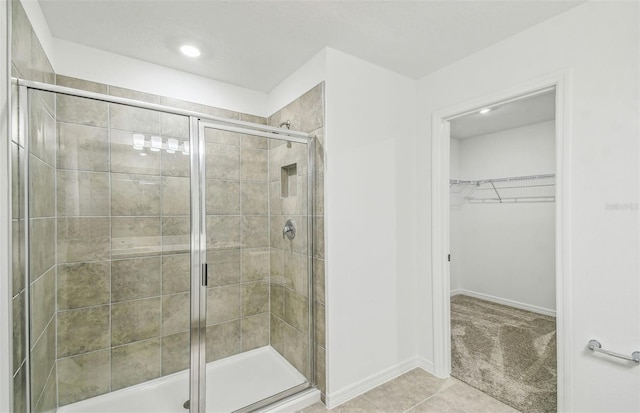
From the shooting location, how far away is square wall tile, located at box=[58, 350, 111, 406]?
1775 millimetres

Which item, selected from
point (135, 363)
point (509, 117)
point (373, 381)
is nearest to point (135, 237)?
point (135, 363)

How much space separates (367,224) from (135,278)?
1694 mm

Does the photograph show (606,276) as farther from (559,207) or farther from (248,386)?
(248,386)

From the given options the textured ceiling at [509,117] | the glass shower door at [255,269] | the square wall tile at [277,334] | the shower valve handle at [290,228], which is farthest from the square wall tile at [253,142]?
the textured ceiling at [509,117]

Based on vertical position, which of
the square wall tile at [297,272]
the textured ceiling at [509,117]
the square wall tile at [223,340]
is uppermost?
the textured ceiling at [509,117]

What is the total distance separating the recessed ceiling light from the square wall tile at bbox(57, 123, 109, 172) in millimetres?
796

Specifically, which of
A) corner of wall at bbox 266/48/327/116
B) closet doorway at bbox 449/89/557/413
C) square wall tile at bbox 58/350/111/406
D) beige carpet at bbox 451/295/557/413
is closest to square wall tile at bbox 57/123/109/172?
square wall tile at bbox 58/350/111/406

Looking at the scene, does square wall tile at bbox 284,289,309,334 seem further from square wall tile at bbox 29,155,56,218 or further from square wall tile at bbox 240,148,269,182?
square wall tile at bbox 29,155,56,218

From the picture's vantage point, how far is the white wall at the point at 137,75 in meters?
1.89

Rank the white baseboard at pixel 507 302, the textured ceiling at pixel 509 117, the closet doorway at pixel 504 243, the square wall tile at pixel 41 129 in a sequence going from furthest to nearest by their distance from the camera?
the white baseboard at pixel 507 302 → the textured ceiling at pixel 509 117 → the closet doorway at pixel 504 243 → the square wall tile at pixel 41 129

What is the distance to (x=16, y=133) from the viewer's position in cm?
127

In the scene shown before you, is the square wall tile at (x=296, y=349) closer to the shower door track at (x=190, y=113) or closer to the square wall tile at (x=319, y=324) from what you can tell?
the square wall tile at (x=319, y=324)

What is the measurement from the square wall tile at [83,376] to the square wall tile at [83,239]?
24.6 inches

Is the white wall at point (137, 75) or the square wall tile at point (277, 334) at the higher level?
the white wall at point (137, 75)
